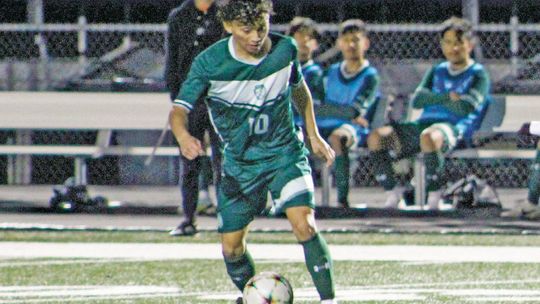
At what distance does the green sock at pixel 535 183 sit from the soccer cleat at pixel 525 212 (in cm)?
7

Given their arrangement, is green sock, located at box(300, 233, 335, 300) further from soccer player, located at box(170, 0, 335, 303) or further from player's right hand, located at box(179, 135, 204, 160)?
player's right hand, located at box(179, 135, 204, 160)

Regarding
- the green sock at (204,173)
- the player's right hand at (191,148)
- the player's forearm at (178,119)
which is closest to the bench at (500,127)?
the green sock at (204,173)

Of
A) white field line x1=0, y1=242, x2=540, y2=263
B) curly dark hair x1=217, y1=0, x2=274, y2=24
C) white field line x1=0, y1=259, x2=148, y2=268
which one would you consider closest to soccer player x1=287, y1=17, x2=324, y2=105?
white field line x1=0, y1=242, x2=540, y2=263

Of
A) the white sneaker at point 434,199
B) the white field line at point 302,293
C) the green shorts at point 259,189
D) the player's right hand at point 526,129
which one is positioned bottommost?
the white sneaker at point 434,199

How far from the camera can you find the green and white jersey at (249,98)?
8.51 metres

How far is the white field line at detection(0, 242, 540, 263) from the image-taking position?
1201cm

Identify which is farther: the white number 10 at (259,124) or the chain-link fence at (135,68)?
the chain-link fence at (135,68)

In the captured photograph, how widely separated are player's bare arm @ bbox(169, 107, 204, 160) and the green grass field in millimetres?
1356

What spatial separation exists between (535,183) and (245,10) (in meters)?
7.29

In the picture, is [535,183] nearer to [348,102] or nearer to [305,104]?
[348,102]

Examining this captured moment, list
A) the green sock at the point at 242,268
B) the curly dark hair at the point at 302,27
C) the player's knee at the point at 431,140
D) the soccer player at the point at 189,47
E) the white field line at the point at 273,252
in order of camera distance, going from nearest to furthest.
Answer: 1. the green sock at the point at 242,268
2. the white field line at the point at 273,252
3. the soccer player at the point at 189,47
4. the player's knee at the point at 431,140
5. the curly dark hair at the point at 302,27

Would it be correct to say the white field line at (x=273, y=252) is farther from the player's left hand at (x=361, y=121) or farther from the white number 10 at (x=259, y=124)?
the white number 10 at (x=259, y=124)

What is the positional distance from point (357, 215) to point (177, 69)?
122 inches

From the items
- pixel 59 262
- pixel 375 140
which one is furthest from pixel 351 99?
pixel 59 262
